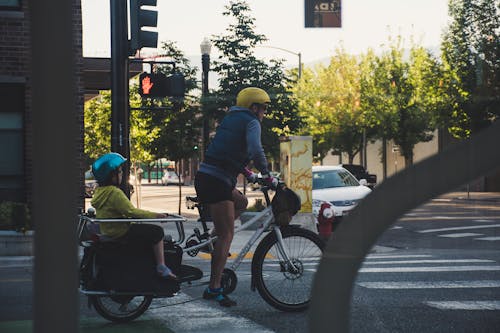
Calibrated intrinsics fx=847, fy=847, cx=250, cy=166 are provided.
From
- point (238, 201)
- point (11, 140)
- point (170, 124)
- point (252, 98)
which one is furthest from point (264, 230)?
point (170, 124)

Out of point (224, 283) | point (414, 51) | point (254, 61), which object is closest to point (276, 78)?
point (254, 61)

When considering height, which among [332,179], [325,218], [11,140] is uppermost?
[11,140]

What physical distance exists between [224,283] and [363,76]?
53.6m

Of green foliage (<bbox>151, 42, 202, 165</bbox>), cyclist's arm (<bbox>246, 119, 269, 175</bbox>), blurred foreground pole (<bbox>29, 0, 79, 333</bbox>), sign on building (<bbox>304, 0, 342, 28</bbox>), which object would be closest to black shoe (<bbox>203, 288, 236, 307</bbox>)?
cyclist's arm (<bbox>246, 119, 269, 175</bbox>)

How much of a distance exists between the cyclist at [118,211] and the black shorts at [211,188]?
477 mm

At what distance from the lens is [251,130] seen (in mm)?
6078

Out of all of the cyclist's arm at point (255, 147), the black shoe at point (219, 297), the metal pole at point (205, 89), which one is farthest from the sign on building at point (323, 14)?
the metal pole at point (205, 89)

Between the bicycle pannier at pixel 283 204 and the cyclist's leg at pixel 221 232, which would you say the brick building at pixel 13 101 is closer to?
the cyclist's leg at pixel 221 232

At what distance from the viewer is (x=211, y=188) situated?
6.09 meters

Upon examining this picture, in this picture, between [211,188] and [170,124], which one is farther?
[170,124]

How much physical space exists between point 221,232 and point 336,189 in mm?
11890

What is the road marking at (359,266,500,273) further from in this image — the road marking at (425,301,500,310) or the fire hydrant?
the fire hydrant

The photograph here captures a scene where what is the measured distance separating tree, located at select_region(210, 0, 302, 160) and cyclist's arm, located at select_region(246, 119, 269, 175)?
16.6m

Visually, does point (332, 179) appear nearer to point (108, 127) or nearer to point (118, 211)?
point (108, 127)
